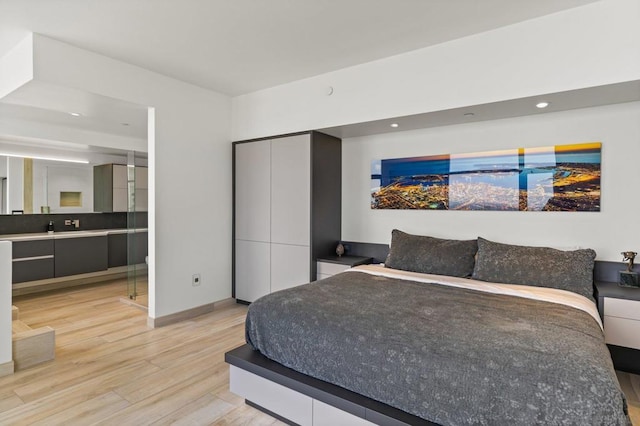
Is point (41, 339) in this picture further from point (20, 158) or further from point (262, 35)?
point (20, 158)

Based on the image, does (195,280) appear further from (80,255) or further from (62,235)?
(62,235)

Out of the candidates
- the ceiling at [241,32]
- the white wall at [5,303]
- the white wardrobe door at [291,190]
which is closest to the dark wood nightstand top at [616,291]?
the ceiling at [241,32]

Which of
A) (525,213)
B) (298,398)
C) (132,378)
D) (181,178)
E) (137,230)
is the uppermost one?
(181,178)

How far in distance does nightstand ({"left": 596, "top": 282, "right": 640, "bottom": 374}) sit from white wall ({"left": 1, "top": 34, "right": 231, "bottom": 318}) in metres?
3.92

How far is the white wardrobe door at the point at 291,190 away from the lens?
402cm

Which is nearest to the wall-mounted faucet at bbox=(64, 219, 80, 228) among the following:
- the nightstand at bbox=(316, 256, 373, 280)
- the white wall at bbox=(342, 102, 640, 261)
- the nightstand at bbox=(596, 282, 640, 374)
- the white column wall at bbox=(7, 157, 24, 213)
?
the white column wall at bbox=(7, 157, 24, 213)

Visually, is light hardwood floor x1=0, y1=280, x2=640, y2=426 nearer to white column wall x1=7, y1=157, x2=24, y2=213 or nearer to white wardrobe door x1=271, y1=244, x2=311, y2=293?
white wardrobe door x1=271, y1=244, x2=311, y2=293

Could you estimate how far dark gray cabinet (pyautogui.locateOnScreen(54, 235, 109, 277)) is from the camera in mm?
5430

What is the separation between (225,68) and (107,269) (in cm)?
429

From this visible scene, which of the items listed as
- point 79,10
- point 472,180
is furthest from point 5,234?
point 472,180

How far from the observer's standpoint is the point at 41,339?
2.95 meters

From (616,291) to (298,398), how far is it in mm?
2479

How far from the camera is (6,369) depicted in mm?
2736

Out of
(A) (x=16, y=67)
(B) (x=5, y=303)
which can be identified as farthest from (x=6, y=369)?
(A) (x=16, y=67)
